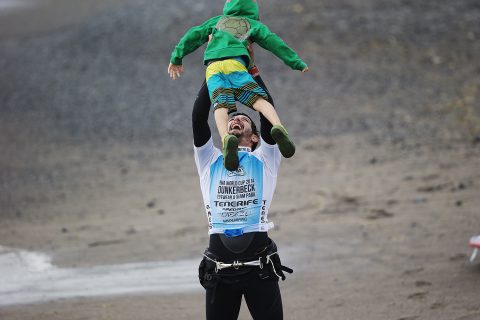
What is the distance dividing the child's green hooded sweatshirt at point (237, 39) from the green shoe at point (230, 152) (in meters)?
0.67

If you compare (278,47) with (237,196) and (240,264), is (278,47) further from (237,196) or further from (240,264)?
(240,264)

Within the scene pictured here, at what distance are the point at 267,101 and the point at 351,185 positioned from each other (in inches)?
304

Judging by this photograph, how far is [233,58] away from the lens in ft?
18.5

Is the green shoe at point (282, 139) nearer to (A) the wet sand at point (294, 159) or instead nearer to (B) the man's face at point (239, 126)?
(B) the man's face at point (239, 126)

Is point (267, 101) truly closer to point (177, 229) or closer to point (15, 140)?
point (177, 229)

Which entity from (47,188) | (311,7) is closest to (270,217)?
(47,188)

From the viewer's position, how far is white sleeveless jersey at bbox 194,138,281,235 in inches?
217

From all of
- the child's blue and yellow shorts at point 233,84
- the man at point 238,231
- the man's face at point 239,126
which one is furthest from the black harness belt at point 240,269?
the child's blue and yellow shorts at point 233,84

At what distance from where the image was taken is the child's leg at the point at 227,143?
5.20m

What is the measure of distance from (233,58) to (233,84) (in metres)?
0.18

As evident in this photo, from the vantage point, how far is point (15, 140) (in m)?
15.9

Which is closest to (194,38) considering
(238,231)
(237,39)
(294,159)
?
(237,39)

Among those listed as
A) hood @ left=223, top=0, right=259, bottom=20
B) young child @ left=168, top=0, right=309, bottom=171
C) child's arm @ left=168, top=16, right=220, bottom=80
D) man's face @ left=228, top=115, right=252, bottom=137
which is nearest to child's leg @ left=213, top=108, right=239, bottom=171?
young child @ left=168, top=0, right=309, bottom=171

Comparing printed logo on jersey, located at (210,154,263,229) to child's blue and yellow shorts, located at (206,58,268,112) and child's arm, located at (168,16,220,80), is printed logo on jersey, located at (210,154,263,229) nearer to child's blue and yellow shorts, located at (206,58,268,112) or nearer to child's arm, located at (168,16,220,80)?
child's blue and yellow shorts, located at (206,58,268,112)
